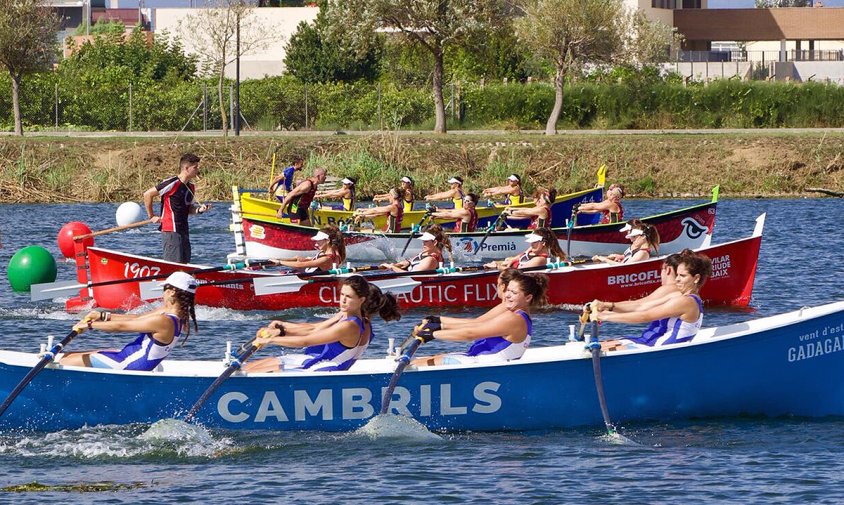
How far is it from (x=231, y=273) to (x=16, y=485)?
8.29 metres

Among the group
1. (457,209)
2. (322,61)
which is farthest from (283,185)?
(322,61)

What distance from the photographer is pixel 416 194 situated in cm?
3931

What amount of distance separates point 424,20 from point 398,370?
33.2 metres

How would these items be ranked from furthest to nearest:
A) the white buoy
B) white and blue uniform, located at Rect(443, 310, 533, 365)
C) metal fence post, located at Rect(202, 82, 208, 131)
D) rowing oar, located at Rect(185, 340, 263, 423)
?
metal fence post, located at Rect(202, 82, 208, 131) → the white buoy → white and blue uniform, located at Rect(443, 310, 533, 365) → rowing oar, located at Rect(185, 340, 263, 423)

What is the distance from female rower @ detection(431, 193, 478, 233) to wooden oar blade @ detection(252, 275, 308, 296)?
267 inches

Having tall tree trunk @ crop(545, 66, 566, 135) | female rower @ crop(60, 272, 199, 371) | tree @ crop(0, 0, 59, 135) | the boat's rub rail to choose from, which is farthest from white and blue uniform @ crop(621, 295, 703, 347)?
tree @ crop(0, 0, 59, 135)

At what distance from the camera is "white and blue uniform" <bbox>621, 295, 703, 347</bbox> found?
1283 cm

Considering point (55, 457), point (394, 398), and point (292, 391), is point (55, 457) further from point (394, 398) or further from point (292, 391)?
point (394, 398)

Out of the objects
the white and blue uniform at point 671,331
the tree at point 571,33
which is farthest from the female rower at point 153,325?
the tree at point 571,33

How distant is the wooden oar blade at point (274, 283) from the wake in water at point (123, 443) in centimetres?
628

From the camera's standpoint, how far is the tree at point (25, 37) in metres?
42.7

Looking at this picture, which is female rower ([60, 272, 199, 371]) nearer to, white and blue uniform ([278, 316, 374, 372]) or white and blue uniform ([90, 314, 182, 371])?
white and blue uniform ([90, 314, 182, 371])

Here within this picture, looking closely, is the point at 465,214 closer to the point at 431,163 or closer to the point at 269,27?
the point at 431,163

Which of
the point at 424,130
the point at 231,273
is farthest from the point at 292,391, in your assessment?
the point at 424,130
